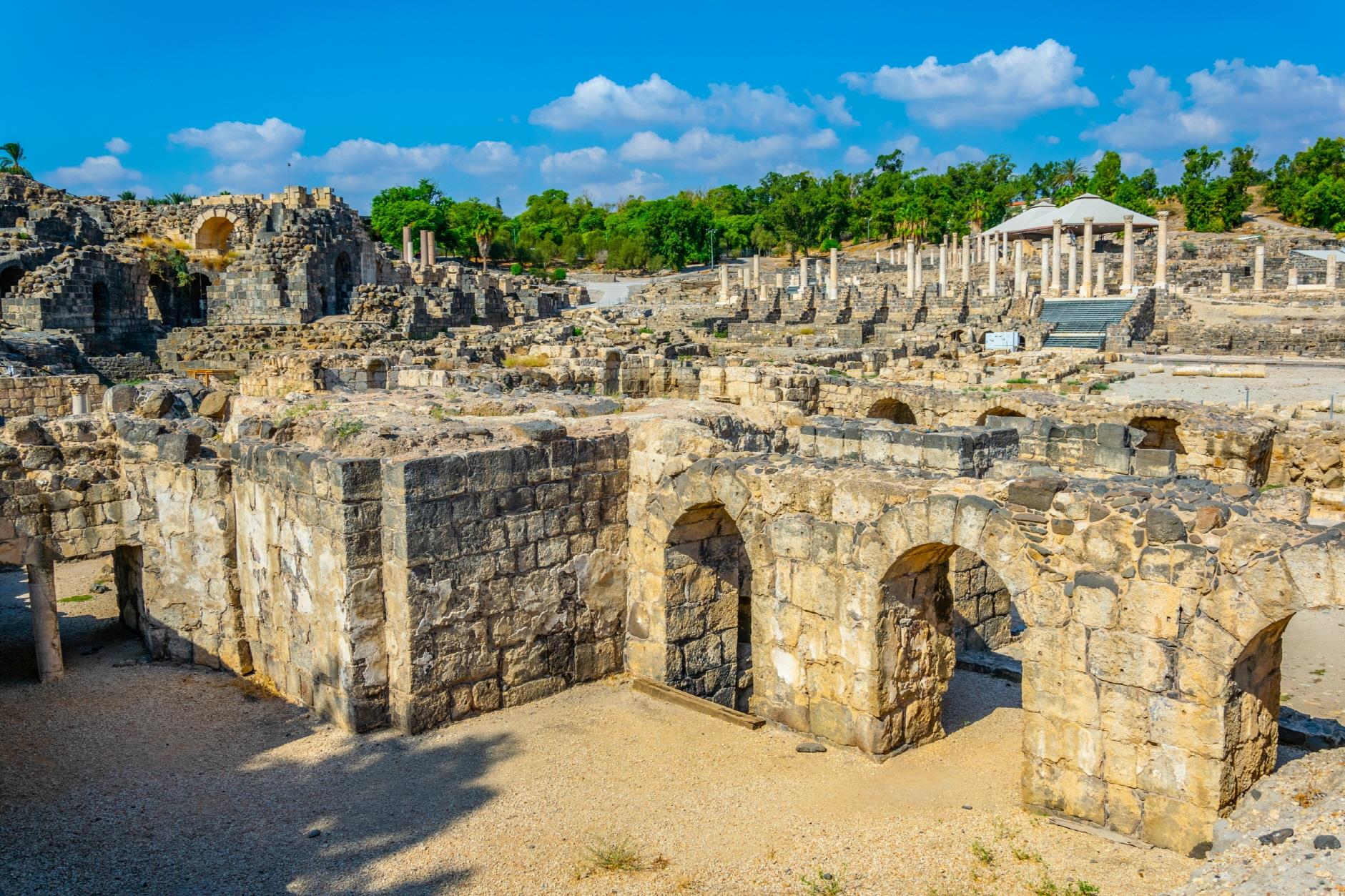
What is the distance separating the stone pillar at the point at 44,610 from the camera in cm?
955

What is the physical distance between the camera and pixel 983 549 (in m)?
7.00

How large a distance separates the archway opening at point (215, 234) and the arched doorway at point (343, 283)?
443cm

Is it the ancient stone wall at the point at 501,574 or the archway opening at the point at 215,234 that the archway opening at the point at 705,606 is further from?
the archway opening at the point at 215,234

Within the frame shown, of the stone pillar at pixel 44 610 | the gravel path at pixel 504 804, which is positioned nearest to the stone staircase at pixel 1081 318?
Result: the gravel path at pixel 504 804

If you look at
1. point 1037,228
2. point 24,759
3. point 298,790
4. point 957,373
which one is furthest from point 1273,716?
point 1037,228

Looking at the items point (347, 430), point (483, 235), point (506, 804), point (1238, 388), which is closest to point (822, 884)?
point (506, 804)

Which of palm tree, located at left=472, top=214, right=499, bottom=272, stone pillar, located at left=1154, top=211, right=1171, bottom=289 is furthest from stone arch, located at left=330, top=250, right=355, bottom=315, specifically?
stone pillar, located at left=1154, top=211, right=1171, bottom=289

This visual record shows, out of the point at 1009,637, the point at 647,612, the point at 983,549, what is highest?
the point at 983,549

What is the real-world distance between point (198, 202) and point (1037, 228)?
134 feet

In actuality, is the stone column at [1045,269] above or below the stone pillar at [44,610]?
above

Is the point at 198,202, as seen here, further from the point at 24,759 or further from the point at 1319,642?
the point at 1319,642

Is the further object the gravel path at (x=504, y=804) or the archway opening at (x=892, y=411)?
the archway opening at (x=892, y=411)

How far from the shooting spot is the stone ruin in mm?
6270

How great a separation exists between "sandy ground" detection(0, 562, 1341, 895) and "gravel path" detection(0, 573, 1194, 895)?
0.06 ft
